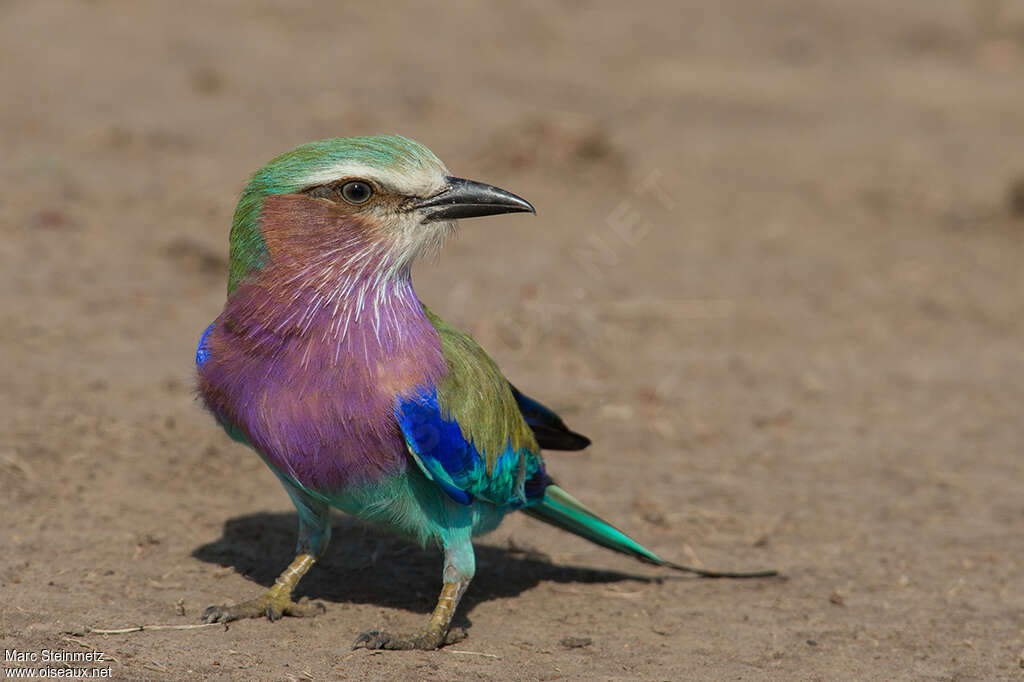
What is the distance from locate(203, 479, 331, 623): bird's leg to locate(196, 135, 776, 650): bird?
201 millimetres

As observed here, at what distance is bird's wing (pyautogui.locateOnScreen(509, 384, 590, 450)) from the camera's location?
202 inches

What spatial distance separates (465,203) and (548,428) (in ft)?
4.02

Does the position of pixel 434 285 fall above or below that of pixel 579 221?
below

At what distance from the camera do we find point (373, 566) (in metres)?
5.46

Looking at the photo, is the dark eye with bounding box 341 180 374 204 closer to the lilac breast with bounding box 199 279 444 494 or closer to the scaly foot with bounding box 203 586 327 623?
the lilac breast with bounding box 199 279 444 494

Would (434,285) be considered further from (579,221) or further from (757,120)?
(757,120)

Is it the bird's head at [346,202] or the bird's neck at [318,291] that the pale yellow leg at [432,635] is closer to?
the bird's neck at [318,291]

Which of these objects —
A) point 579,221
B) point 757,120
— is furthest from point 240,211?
point 757,120

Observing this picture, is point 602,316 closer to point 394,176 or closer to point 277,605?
point 277,605

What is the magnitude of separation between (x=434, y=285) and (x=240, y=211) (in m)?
4.64

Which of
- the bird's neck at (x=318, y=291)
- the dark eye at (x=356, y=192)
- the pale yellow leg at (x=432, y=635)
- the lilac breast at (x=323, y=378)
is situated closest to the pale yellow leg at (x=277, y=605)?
the pale yellow leg at (x=432, y=635)

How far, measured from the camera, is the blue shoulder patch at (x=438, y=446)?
13.8ft

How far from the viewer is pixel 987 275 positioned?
1029 cm

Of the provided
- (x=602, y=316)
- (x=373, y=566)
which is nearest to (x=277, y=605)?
(x=373, y=566)
